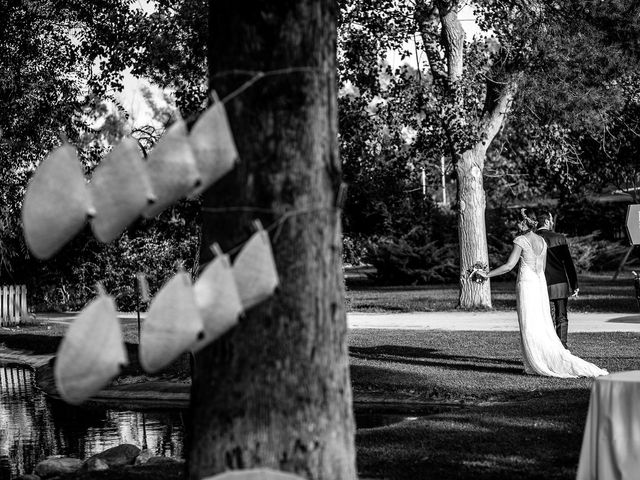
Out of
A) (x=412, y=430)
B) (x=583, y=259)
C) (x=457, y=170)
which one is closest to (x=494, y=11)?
(x=457, y=170)

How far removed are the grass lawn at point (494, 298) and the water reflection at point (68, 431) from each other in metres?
13.6

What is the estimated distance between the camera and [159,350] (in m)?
4.27

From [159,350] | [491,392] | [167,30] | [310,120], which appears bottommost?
[491,392]

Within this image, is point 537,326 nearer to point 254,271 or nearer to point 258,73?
point 258,73

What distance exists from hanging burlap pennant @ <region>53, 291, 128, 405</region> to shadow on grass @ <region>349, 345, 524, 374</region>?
1010 cm

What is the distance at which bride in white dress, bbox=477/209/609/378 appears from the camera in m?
12.6

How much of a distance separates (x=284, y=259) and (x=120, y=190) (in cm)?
87

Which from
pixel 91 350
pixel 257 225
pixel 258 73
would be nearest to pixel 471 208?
pixel 258 73

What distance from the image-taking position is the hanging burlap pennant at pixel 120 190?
172 inches

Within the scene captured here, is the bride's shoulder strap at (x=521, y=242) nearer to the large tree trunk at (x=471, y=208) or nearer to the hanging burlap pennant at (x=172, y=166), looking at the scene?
the hanging burlap pennant at (x=172, y=166)

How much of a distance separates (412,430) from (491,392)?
3.05 m

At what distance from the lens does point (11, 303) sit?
27.2 m

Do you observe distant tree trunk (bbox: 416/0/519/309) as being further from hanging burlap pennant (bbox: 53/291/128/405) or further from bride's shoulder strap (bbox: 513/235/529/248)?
hanging burlap pennant (bbox: 53/291/128/405)

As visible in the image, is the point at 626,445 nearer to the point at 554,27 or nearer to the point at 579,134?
the point at 554,27
